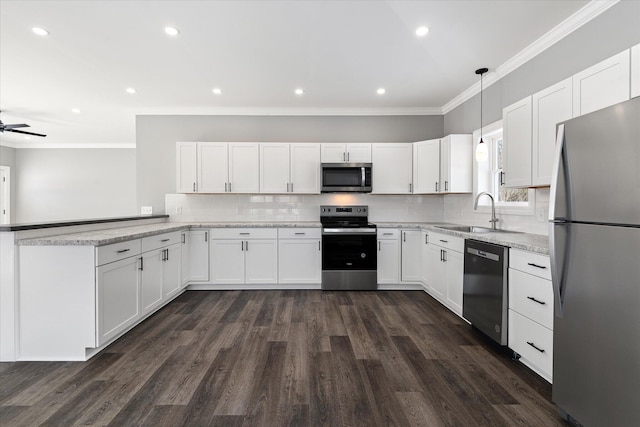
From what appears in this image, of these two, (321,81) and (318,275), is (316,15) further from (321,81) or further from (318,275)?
(318,275)

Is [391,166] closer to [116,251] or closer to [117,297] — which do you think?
[116,251]

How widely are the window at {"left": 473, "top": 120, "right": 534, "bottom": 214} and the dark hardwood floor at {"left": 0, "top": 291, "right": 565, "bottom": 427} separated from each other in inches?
56.1

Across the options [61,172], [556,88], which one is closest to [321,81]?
[556,88]

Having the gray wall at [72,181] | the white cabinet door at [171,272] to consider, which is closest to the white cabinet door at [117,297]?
the white cabinet door at [171,272]

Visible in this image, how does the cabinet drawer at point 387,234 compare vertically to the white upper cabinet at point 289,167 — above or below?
below

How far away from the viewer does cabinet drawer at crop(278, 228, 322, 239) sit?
4.06 m

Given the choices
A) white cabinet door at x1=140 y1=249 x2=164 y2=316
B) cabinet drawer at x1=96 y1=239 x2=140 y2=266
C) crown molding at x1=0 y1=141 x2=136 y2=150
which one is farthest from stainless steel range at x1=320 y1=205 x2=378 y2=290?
crown molding at x1=0 y1=141 x2=136 y2=150

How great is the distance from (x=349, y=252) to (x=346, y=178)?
1.07 metres

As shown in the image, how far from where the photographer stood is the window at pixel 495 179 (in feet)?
10.5

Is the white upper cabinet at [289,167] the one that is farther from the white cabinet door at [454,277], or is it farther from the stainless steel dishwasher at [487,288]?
the stainless steel dishwasher at [487,288]

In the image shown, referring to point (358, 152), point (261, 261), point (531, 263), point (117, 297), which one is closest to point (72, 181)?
point (261, 261)

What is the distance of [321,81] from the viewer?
3627mm

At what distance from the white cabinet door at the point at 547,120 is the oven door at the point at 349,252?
6.70 feet

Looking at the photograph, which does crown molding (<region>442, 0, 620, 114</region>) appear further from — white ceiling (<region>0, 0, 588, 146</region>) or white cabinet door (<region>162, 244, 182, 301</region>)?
white cabinet door (<region>162, 244, 182, 301</region>)
